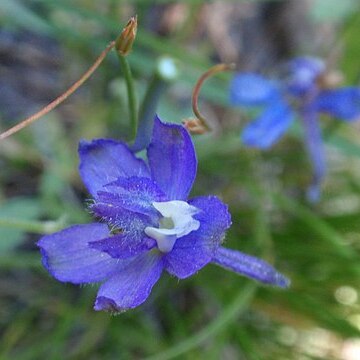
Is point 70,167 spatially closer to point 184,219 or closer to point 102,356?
point 102,356

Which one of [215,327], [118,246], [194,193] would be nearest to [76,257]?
[118,246]

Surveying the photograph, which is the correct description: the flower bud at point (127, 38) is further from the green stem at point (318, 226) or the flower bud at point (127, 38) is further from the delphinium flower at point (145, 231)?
the green stem at point (318, 226)

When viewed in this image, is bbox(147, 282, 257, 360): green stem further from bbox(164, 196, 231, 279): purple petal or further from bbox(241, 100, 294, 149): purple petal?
bbox(164, 196, 231, 279): purple petal

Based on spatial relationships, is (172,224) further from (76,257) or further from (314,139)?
(314,139)

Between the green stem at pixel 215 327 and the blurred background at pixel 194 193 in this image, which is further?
the blurred background at pixel 194 193

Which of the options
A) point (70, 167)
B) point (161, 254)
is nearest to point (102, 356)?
point (70, 167)

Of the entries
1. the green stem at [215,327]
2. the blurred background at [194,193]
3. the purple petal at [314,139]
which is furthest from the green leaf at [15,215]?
the purple petal at [314,139]
